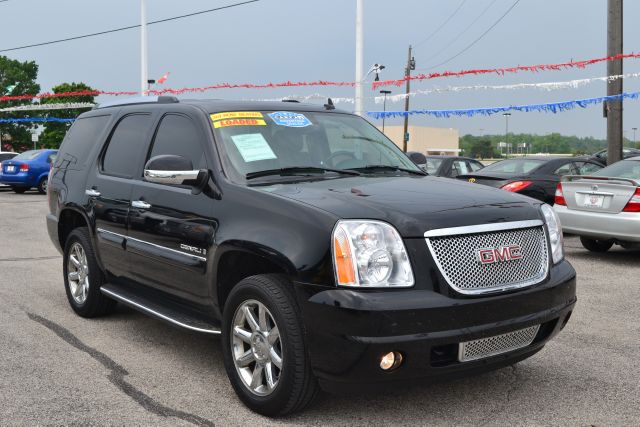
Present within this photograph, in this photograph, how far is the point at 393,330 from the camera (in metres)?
3.32

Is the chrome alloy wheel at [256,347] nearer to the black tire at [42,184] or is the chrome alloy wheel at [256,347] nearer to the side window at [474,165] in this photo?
the side window at [474,165]

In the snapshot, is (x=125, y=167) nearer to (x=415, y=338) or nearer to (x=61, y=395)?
(x=61, y=395)

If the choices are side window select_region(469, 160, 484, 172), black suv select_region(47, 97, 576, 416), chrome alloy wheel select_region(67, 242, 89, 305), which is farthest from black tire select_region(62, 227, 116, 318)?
side window select_region(469, 160, 484, 172)

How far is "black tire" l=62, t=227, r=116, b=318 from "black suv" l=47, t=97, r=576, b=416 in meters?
0.46

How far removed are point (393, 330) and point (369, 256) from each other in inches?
15.1

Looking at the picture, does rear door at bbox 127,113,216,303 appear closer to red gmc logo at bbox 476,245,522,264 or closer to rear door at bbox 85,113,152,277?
rear door at bbox 85,113,152,277

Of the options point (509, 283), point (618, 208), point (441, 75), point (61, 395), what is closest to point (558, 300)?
point (509, 283)

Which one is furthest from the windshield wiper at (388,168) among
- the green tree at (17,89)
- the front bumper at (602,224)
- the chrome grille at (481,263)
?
the green tree at (17,89)

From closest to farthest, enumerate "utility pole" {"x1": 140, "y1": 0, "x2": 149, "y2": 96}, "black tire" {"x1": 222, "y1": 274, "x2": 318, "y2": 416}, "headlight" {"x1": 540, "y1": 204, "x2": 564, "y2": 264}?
"black tire" {"x1": 222, "y1": 274, "x2": 318, "y2": 416} < "headlight" {"x1": 540, "y1": 204, "x2": 564, "y2": 264} < "utility pole" {"x1": 140, "y1": 0, "x2": 149, "y2": 96}

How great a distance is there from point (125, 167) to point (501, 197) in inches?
116

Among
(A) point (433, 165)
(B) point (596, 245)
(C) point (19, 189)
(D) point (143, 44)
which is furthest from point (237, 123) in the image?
(D) point (143, 44)

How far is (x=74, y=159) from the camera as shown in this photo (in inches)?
249

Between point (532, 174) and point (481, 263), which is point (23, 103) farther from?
point (481, 263)

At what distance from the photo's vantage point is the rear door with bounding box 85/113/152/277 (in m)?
5.26
